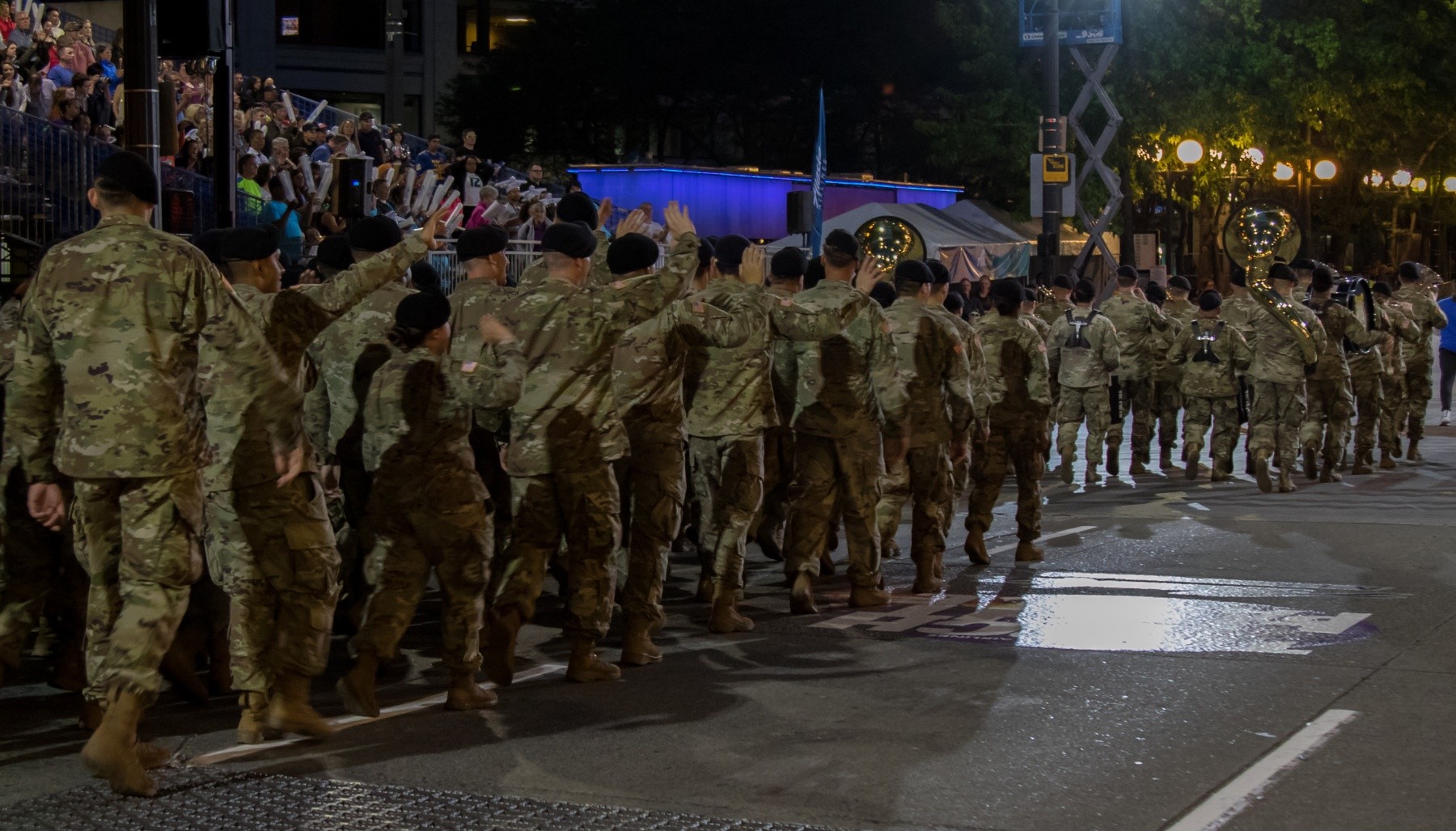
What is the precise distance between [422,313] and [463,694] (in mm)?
1618

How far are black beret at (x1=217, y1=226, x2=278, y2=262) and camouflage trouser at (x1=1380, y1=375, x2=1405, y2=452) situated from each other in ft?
44.9

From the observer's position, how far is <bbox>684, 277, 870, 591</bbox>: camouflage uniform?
9367 mm

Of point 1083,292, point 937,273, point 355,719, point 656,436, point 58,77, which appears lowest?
point 355,719

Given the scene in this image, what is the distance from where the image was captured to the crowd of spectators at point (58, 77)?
1628 cm

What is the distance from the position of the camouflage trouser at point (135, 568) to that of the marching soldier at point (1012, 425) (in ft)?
A: 21.5

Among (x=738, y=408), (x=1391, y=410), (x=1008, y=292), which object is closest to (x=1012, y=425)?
(x=1008, y=292)

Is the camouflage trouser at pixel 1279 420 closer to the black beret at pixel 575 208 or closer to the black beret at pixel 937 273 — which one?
the black beret at pixel 937 273

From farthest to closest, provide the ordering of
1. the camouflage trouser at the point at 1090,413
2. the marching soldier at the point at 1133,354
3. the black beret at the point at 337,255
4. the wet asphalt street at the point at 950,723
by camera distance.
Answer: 1. the marching soldier at the point at 1133,354
2. the camouflage trouser at the point at 1090,413
3. the black beret at the point at 337,255
4. the wet asphalt street at the point at 950,723

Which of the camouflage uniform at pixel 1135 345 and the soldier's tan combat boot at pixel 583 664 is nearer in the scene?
the soldier's tan combat boot at pixel 583 664

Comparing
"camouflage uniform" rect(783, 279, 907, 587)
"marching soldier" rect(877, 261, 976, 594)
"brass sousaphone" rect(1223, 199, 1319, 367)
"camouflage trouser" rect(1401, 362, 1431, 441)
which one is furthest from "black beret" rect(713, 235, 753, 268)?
"camouflage trouser" rect(1401, 362, 1431, 441)

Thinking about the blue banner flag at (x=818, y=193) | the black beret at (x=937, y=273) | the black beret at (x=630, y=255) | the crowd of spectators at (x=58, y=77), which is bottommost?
the black beret at (x=937, y=273)

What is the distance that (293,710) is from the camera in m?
7.09

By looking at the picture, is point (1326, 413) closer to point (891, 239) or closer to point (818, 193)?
point (891, 239)

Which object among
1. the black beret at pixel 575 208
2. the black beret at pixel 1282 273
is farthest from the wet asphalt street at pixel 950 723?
the black beret at pixel 1282 273
